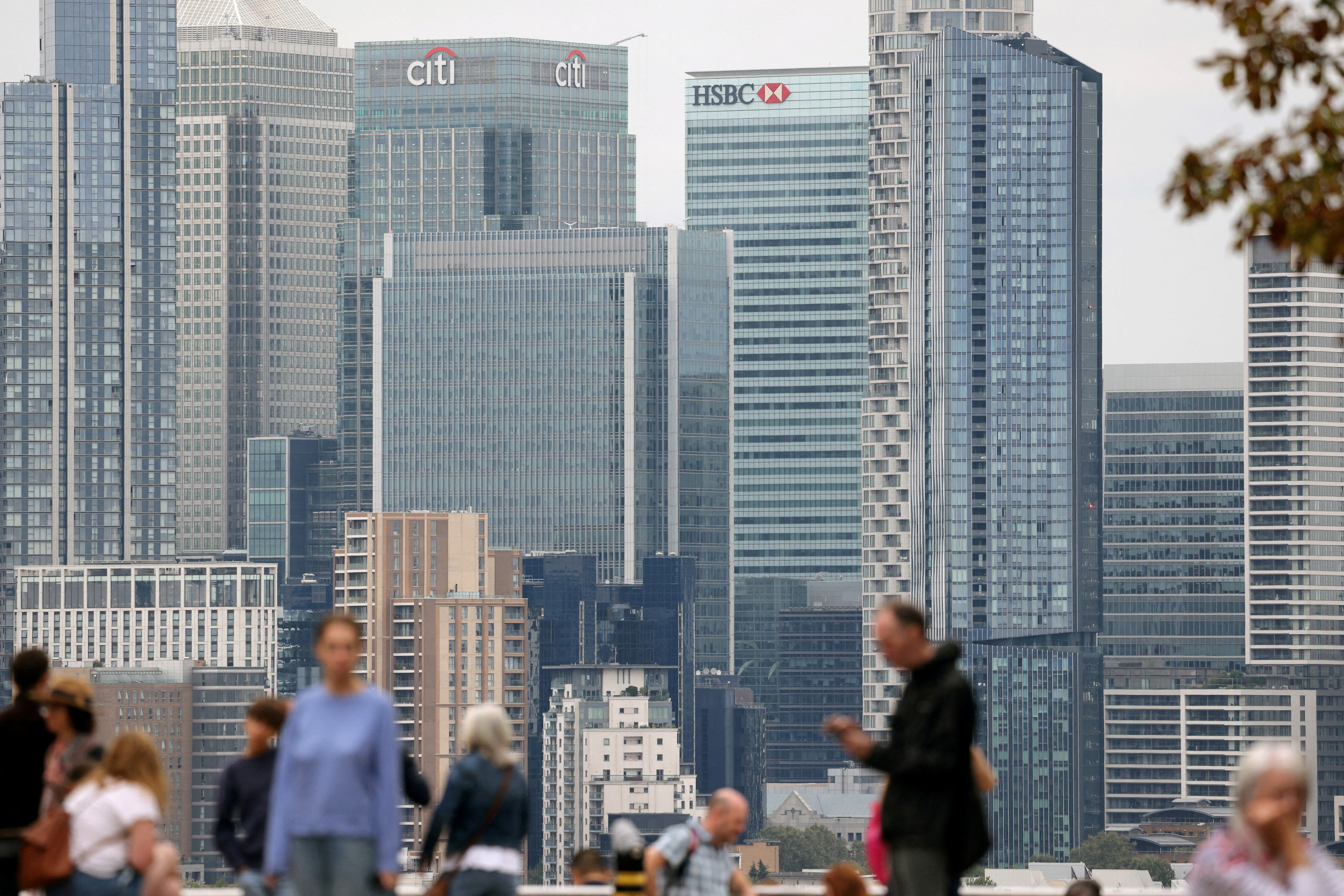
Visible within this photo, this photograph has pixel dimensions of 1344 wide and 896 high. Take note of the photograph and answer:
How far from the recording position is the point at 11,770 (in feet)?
58.9

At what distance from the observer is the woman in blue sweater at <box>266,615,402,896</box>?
50.8 ft

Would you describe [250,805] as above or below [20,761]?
below

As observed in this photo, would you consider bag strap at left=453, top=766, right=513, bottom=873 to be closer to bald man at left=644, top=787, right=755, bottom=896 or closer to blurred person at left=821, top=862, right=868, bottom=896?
bald man at left=644, top=787, right=755, bottom=896

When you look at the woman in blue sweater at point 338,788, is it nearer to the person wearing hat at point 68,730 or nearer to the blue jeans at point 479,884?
the blue jeans at point 479,884

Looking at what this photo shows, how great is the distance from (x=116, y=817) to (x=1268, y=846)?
8217mm

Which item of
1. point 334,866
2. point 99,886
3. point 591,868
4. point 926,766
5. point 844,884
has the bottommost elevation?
point 591,868

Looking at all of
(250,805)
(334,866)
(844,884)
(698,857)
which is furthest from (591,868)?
(334,866)

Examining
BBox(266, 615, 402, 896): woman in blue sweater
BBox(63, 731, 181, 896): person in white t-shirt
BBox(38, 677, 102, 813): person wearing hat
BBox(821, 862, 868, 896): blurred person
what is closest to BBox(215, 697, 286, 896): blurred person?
BBox(63, 731, 181, 896): person in white t-shirt

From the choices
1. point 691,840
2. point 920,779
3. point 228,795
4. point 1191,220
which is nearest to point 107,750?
point 228,795

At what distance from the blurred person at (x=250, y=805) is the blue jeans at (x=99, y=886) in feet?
2.32

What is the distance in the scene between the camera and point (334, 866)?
1553 cm

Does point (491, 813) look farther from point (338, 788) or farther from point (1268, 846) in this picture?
point (1268, 846)

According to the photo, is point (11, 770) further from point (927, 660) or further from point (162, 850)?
point (927, 660)

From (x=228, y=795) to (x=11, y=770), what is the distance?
166cm
